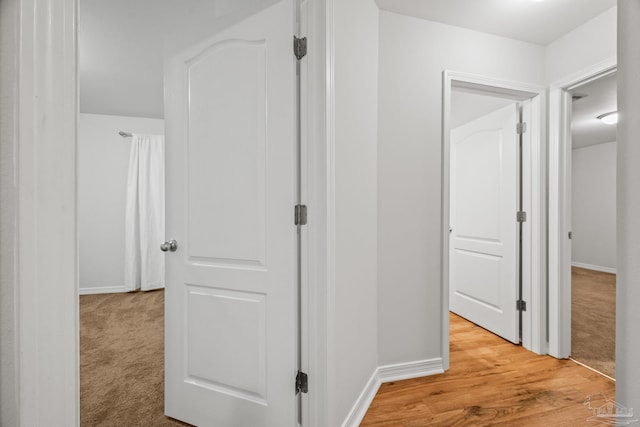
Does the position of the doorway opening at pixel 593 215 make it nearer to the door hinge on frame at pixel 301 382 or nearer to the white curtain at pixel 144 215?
the door hinge on frame at pixel 301 382

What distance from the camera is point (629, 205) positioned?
49cm

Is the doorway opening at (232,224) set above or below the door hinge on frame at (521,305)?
above

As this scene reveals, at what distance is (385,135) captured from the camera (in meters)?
1.96

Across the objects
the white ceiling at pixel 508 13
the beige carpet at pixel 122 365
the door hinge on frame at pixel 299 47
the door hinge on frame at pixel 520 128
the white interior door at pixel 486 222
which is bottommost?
the beige carpet at pixel 122 365

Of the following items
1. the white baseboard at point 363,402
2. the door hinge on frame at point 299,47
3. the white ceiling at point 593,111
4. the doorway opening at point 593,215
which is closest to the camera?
the door hinge on frame at point 299,47

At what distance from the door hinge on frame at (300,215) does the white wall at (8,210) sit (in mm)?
942

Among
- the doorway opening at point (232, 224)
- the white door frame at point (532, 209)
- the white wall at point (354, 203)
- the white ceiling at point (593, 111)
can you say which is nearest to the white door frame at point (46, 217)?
the doorway opening at point (232, 224)

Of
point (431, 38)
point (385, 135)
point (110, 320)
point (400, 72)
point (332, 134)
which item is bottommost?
point (110, 320)

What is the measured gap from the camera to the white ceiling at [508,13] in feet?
6.21

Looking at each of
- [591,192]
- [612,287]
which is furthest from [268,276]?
[591,192]

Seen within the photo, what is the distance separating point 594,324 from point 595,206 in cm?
431

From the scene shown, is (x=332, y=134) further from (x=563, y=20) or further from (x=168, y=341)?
(x=563, y=20)

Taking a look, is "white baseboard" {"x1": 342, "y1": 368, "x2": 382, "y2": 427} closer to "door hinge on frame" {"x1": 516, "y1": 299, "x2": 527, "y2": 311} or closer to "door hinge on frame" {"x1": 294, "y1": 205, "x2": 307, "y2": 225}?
"door hinge on frame" {"x1": 294, "y1": 205, "x2": 307, "y2": 225}

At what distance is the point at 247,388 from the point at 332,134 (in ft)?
4.06
